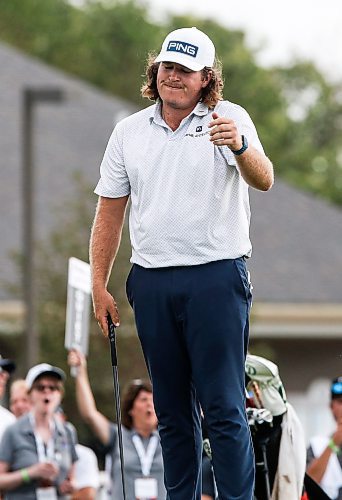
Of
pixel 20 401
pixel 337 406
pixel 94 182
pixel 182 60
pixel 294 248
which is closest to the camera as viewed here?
pixel 182 60

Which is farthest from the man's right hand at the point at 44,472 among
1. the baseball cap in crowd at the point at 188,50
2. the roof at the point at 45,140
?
the roof at the point at 45,140

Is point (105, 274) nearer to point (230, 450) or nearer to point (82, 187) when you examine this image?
point (230, 450)

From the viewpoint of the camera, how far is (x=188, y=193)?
634 cm

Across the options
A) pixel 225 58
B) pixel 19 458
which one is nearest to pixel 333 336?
pixel 19 458

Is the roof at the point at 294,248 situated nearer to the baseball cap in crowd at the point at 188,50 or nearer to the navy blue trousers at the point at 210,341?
the navy blue trousers at the point at 210,341

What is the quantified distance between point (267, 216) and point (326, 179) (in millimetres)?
16578

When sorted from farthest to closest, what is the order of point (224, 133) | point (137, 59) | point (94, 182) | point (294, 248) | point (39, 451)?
point (137, 59) < point (294, 248) < point (94, 182) < point (39, 451) < point (224, 133)

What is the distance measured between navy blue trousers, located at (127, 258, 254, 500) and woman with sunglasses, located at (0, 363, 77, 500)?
4.80 meters

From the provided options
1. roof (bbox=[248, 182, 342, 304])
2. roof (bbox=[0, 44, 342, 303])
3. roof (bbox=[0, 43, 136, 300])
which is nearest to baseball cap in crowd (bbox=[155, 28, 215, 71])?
roof (bbox=[0, 43, 136, 300])

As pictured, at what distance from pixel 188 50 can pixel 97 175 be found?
2157 cm

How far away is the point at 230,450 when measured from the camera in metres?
6.38

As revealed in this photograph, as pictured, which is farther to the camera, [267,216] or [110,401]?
[267,216]

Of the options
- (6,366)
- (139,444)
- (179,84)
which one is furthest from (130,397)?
(179,84)

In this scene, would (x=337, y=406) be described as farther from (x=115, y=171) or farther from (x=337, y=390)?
Result: (x=115, y=171)
